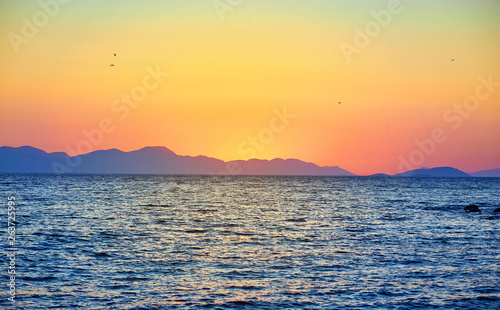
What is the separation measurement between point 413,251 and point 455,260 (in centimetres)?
393

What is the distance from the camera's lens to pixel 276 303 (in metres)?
23.8

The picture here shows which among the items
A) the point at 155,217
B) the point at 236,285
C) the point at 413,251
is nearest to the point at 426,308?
the point at 236,285

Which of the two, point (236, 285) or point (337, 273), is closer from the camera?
point (236, 285)

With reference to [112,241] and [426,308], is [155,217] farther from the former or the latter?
[426,308]

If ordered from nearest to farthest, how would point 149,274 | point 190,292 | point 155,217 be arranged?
1. point 190,292
2. point 149,274
3. point 155,217

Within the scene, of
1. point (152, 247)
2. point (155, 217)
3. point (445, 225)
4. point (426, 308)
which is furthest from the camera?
point (155, 217)

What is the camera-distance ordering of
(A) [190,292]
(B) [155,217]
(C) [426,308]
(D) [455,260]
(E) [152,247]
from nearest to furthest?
(C) [426,308]
(A) [190,292]
(D) [455,260]
(E) [152,247]
(B) [155,217]

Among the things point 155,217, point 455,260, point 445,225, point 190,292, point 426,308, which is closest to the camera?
point 426,308

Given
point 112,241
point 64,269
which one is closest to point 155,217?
point 112,241

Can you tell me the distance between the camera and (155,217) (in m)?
61.6

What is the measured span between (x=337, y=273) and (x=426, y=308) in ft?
24.4

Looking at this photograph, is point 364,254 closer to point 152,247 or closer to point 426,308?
point 426,308

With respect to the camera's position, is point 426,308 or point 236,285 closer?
point 426,308

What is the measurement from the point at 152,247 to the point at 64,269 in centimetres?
925
